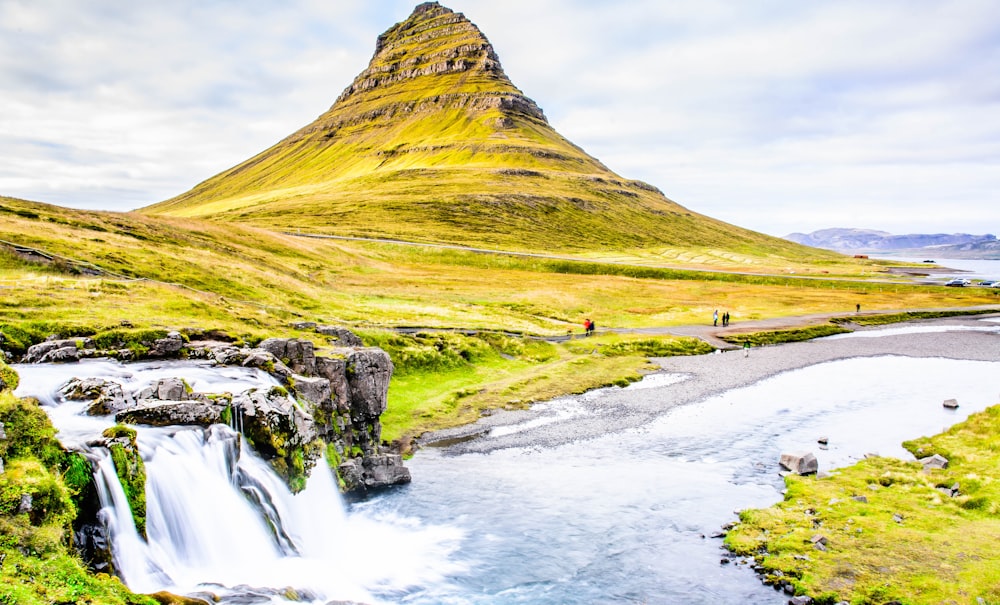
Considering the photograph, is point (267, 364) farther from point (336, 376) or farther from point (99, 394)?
point (99, 394)

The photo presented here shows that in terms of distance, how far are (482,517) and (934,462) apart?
2467cm

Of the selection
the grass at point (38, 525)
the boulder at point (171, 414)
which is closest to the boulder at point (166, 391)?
the boulder at point (171, 414)

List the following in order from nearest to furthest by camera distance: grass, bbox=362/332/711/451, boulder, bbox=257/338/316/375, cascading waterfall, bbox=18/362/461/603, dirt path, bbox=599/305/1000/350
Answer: cascading waterfall, bbox=18/362/461/603 < boulder, bbox=257/338/316/375 < grass, bbox=362/332/711/451 < dirt path, bbox=599/305/1000/350

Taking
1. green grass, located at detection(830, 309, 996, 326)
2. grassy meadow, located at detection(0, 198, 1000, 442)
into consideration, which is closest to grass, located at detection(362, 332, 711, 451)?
grassy meadow, located at detection(0, 198, 1000, 442)

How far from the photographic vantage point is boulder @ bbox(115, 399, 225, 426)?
22906 mm

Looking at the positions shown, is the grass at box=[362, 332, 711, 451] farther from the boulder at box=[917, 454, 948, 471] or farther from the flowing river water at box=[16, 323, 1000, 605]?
the boulder at box=[917, 454, 948, 471]

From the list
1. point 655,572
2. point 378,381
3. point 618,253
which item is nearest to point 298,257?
point 378,381

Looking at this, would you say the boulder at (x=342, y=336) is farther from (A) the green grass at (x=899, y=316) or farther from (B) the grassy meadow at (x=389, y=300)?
(A) the green grass at (x=899, y=316)

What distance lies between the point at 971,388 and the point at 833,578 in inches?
1657

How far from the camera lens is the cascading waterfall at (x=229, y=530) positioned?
61.8 feet

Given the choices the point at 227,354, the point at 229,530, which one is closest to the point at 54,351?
the point at 227,354

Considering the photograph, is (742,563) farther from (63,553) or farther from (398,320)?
(398,320)

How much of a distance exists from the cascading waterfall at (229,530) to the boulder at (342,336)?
58.0 feet

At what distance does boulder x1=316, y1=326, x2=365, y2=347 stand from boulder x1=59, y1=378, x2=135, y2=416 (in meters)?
22.0
